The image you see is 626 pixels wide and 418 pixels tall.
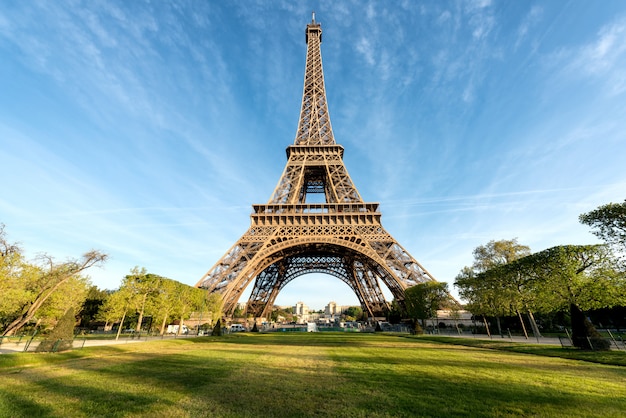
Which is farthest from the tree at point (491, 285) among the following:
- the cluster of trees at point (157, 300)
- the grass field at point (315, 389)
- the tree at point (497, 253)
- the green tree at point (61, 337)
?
the green tree at point (61, 337)

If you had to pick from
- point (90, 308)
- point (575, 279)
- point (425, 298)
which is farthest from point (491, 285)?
point (90, 308)

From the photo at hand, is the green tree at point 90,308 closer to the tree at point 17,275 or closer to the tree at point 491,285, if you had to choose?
the tree at point 17,275

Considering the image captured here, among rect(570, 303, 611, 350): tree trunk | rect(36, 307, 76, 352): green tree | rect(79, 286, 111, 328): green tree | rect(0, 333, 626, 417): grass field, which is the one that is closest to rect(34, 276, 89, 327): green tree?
rect(79, 286, 111, 328): green tree

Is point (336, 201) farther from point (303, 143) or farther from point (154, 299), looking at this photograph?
point (154, 299)

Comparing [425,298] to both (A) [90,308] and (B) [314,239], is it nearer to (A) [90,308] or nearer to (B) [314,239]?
(B) [314,239]

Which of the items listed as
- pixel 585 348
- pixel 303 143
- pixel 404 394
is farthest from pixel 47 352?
pixel 303 143

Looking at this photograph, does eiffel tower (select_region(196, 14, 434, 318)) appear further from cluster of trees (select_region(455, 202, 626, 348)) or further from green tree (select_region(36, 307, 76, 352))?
green tree (select_region(36, 307, 76, 352))
